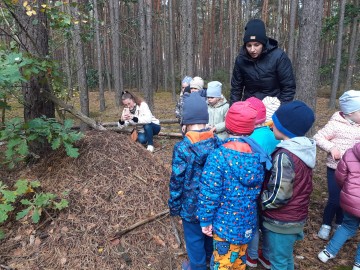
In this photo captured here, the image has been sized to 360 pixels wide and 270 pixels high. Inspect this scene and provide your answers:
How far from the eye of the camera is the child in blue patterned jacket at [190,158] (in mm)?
2188

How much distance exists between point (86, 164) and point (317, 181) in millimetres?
3782

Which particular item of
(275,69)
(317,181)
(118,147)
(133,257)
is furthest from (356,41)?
(133,257)

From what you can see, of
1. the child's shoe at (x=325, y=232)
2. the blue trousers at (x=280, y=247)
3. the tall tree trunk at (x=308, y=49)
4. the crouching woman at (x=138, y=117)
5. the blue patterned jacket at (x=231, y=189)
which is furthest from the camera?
the crouching woman at (x=138, y=117)

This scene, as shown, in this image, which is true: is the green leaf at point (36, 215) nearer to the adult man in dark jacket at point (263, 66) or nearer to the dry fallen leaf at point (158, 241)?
the dry fallen leaf at point (158, 241)

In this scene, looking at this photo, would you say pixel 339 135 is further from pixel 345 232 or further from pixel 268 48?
pixel 268 48

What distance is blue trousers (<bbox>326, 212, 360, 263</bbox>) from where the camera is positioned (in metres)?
2.62

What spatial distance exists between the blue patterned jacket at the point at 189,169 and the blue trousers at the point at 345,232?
1570 mm

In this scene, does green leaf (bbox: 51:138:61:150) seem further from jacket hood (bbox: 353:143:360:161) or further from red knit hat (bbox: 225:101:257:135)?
jacket hood (bbox: 353:143:360:161)

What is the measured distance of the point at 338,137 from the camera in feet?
9.56

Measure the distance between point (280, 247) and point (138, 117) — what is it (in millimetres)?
4001

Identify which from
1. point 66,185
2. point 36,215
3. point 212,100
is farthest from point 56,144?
point 212,100

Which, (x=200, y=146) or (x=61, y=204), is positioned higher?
(x=200, y=146)

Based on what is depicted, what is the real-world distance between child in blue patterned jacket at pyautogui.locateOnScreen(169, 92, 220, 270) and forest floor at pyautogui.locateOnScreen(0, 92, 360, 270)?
0.87m

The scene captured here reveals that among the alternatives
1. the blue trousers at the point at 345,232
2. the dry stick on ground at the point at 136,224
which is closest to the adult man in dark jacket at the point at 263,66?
the blue trousers at the point at 345,232
